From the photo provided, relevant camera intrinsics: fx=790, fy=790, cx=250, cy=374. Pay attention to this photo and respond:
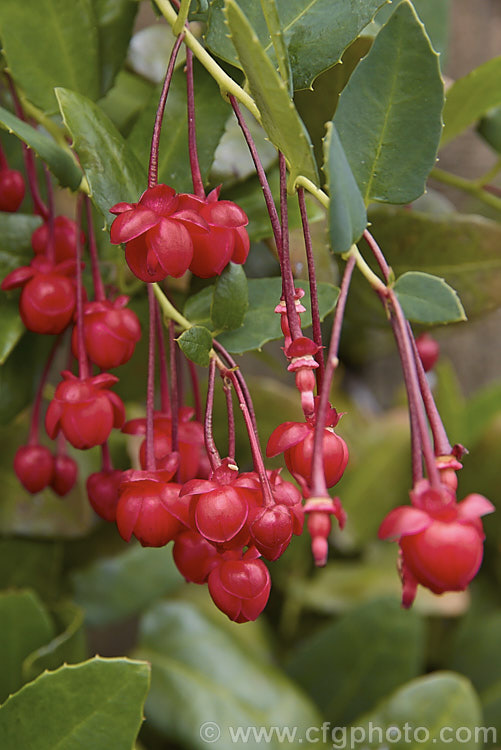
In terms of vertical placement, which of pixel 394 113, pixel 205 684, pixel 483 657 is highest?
pixel 394 113

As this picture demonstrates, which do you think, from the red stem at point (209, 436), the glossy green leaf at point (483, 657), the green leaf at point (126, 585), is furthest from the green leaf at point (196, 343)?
the glossy green leaf at point (483, 657)

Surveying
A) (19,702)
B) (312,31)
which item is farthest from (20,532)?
(312,31)

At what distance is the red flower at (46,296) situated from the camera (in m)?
0.52

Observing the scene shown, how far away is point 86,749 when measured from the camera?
49 centimetres

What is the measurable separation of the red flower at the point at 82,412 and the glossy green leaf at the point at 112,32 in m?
0.26

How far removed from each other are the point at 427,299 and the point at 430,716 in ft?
1.84

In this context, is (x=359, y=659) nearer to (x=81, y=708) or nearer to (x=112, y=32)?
(x=81, y=708)

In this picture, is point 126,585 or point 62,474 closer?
point 62,474

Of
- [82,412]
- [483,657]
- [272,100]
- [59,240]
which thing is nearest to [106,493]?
[82,412]

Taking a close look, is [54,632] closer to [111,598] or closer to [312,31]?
[111,598]

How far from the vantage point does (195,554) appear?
44 centimetres

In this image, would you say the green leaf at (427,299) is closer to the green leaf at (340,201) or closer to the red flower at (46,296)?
the green leaf at (340,201)

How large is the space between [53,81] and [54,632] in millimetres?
506

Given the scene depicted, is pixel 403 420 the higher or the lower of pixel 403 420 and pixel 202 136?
the lower
